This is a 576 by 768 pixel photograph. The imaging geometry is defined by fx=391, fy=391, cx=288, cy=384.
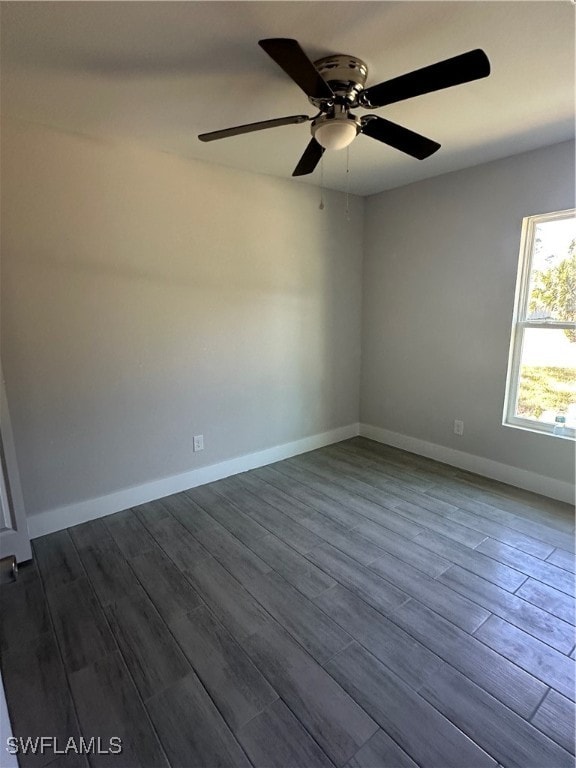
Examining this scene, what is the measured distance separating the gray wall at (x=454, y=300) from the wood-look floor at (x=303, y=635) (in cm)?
82

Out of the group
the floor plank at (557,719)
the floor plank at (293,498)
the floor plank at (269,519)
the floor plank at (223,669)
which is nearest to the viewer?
the floor plank at (557,719)

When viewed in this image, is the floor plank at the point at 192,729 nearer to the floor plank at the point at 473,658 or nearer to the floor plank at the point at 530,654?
the floor plank at the point at 473,658

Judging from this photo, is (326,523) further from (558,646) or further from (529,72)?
(529,72)

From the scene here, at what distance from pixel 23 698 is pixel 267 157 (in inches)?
123

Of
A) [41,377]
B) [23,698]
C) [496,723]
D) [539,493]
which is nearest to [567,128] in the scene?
[539,493]

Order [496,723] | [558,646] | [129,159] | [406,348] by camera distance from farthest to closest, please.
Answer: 1. [406,348]
2. [129,159]
3. [558,646]
4. [496,723]

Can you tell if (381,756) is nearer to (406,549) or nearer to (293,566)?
(293,566)

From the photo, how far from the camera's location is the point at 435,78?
1320mm

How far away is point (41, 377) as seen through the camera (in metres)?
2.34

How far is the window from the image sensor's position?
269cm

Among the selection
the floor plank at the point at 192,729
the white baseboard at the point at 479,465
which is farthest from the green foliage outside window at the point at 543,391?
the floor plank at the point at 192,729

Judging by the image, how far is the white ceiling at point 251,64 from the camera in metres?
1.36

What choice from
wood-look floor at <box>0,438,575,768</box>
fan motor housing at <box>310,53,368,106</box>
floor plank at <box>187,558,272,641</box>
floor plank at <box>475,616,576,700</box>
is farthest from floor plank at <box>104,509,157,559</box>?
fan motor housing at <box>310,53,368,106</box>

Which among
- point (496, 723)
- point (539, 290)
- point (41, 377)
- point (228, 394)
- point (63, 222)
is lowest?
point (496, 723)
